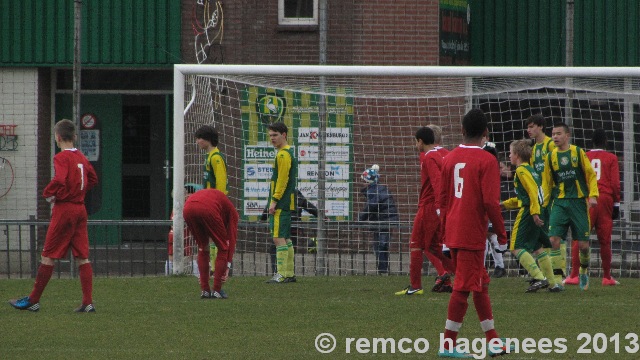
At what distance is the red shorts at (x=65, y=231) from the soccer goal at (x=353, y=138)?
15.9 ft

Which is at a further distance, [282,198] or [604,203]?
[282,198]

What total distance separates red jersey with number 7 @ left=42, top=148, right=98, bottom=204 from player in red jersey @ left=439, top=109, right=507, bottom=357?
13.9 ft

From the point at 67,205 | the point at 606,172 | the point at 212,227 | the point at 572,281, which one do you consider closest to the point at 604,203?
the point at 606,172

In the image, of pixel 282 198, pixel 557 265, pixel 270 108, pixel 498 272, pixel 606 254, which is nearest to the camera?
pixel 557 265

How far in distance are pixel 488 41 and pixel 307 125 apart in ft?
19.3

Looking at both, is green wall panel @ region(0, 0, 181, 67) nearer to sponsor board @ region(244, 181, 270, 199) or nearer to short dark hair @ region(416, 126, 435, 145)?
sponsor board @ region(244, 181, 270, 199)

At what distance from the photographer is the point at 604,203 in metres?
14.5

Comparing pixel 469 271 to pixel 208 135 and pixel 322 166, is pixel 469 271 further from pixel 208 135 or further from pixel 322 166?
pixel 322 166

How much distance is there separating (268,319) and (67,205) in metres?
2.26

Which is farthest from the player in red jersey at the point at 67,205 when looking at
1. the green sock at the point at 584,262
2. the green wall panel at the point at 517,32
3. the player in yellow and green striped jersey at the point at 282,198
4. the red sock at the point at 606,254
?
the green wall panel at the point at 517,32

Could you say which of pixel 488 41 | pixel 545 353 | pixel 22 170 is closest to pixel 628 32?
pixel 488 41

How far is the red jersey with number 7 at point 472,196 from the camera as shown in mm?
8414

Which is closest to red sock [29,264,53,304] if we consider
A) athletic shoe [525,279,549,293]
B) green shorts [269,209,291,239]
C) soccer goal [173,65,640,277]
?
green shorts [269,209,291,239]

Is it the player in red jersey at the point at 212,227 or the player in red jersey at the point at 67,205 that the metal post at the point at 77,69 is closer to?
the player in red jersey at the point at 212,227
